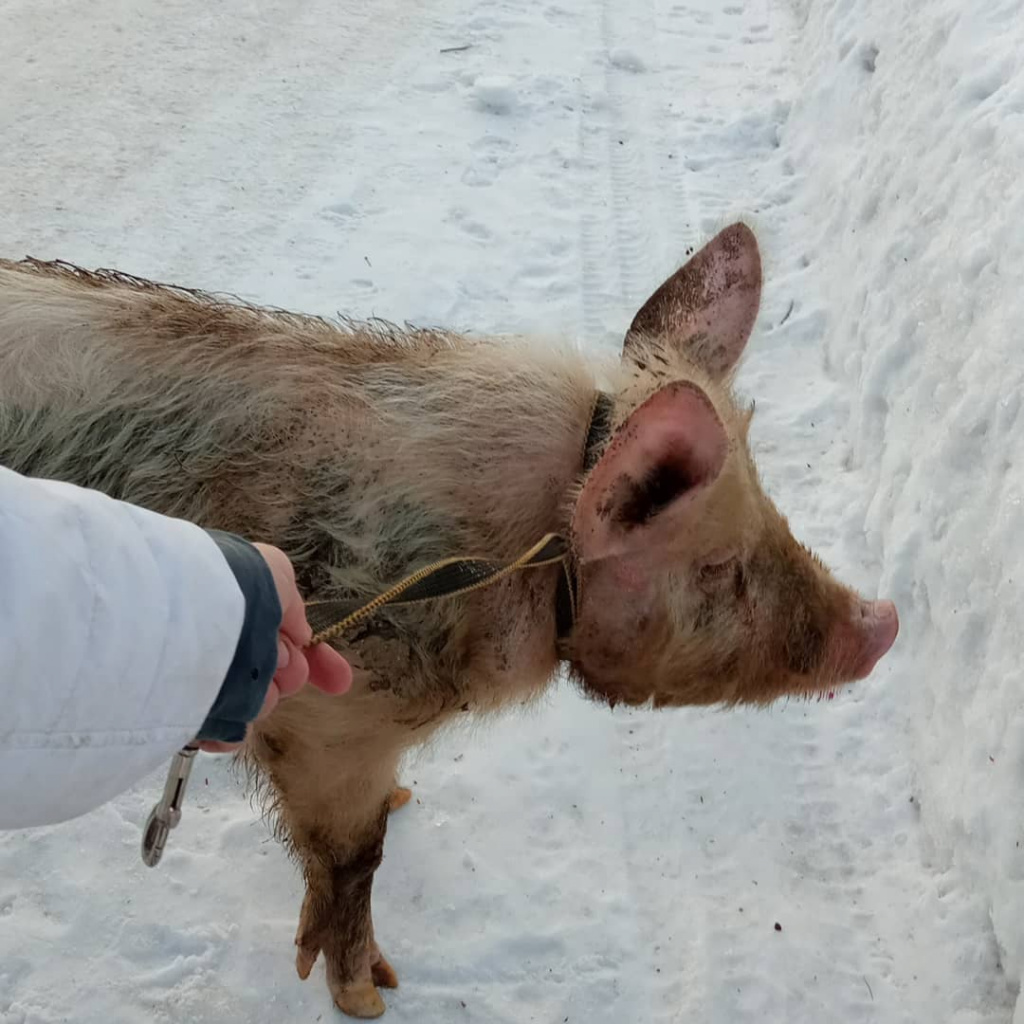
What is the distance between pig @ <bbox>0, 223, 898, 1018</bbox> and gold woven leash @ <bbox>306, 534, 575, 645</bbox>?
0.07 meters

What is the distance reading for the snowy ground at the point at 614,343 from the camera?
2.93 metres

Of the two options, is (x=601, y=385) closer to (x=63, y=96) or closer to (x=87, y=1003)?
(x=87, y=1003)

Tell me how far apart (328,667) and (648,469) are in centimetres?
67

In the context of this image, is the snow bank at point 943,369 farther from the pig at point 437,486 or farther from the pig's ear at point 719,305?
the pig's ear at point 719,305

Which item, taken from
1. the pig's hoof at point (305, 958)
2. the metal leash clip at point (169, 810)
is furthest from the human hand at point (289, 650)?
the pig's hoof at point (305, 958)

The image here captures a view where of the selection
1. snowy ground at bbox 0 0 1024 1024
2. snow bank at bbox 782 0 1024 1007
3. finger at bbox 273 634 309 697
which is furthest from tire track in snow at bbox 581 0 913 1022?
finger at bbox 273 634 309 697

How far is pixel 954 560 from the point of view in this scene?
10.9 ft

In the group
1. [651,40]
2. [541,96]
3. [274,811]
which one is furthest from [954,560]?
[651,40]

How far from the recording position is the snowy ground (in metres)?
2.93

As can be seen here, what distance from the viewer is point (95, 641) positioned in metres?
1.41

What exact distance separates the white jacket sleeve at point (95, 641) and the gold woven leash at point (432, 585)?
0.40 meters

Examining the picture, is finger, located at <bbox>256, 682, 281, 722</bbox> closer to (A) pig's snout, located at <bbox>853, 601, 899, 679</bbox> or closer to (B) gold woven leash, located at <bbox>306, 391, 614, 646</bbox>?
(B) gold woven leash, located at <bbox>306, 391, 614, 646</bbox>

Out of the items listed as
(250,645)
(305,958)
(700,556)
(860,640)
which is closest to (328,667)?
(250,645)

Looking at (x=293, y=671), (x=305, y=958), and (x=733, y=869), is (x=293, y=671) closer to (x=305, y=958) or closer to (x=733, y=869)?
(x=305, y=958)
